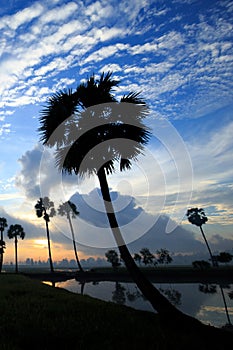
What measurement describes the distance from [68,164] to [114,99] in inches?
160

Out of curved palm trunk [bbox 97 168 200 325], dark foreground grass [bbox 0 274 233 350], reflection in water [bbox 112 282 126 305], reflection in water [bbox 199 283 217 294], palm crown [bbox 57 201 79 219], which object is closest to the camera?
dark foreground grass [bbox 0 274 233 350]

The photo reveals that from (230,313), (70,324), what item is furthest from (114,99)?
(230,313)

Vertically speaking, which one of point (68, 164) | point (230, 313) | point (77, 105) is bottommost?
point (230, 313)

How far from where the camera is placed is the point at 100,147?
13.1 meters

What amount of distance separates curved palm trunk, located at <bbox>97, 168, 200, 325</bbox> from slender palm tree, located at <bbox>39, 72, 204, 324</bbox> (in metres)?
0.07

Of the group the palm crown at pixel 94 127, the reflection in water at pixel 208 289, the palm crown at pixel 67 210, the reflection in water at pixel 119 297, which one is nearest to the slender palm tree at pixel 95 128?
the palm crown at pixel 94 127

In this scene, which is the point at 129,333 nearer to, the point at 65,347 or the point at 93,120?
the point at 65,347

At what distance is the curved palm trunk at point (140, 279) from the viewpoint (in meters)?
9.85

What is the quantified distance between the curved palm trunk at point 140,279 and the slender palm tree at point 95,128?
7 cm

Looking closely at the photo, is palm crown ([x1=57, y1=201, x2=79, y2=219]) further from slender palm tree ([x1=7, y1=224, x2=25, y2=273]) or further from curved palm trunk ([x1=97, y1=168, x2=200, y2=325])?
curved palm trunk ([x1=97, y1=168, x2=200, y2=325])

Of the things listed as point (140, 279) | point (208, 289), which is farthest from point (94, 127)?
point (208, 289)

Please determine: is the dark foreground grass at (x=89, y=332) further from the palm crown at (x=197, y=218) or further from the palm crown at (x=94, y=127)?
the palm crown at (x=197, y=218)

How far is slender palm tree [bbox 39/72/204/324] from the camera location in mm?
13172

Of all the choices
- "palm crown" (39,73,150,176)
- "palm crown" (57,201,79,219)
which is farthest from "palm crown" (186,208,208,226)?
"palm crown" (39,73,150,176)
